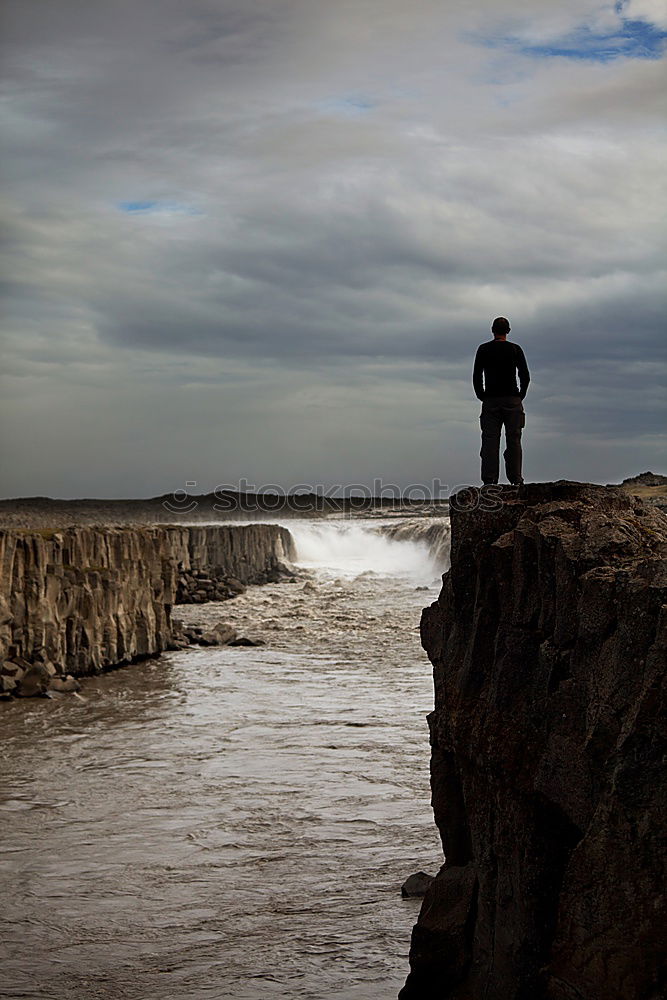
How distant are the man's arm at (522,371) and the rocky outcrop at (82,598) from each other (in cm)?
626

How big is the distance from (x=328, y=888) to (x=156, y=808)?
2062mm

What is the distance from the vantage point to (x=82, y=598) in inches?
497

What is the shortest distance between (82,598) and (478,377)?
256 inches

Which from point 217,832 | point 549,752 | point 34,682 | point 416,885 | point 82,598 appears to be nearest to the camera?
point 549,752

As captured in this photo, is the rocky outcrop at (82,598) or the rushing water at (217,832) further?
the rocky outcrop at (82,598)

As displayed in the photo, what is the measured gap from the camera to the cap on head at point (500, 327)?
781 cm

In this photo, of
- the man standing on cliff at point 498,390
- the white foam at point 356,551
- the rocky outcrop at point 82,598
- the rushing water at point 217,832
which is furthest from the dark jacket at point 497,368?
the white foam at point 356,551

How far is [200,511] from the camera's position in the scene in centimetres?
5944

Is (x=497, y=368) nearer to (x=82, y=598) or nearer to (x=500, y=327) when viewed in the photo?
(x=500, y=327)

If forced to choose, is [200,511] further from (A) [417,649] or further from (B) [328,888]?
(B) [328,888]

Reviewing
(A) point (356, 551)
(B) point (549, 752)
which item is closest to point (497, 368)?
(B) point (549, 752)

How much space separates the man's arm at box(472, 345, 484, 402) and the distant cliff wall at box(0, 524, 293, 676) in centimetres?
605

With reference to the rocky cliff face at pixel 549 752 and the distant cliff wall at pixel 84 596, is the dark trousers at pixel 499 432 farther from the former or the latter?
the distant cliff wall at pixel 84 596

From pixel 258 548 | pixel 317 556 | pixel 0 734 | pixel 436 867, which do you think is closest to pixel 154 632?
pixel 0 734
